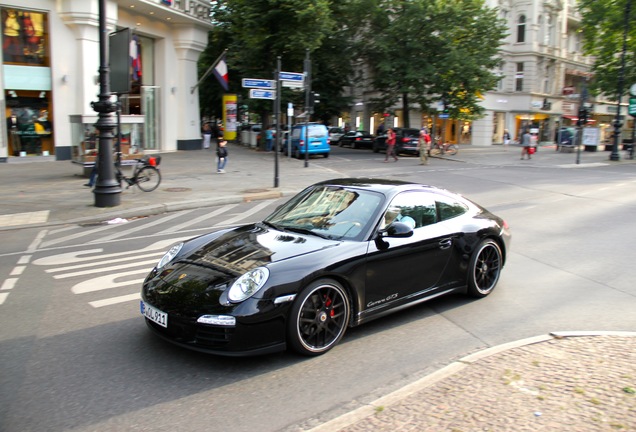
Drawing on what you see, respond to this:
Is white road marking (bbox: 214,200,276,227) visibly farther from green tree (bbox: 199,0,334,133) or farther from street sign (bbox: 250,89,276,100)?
green tree (bbox: 199,0,334,133)

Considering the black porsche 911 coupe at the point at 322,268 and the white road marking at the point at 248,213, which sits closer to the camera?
the black porsche 911 coupe at the point at 322,268

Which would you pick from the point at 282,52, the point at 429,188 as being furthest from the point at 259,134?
the point at 429,188

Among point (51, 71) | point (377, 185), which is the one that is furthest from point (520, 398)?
point (51, 71)

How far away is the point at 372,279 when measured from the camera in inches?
191

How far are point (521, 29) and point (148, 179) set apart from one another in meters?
44.1

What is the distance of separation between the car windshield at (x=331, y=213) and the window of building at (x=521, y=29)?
162 ft

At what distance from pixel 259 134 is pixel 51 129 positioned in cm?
1564

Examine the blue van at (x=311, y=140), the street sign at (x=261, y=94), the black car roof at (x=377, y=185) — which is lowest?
the black car roof at (x=377, y=185)

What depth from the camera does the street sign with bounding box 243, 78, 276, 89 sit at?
16.4 metres

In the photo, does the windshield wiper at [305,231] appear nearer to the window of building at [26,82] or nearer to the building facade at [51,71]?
the building facade at [51,71]

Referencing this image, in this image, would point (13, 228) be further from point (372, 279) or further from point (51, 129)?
point (51, 129)

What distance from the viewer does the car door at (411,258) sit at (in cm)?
489

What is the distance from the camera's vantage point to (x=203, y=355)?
14.4ft

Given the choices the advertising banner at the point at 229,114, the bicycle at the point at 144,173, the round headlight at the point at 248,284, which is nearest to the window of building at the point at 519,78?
the advertising banner at the point at 229,114
